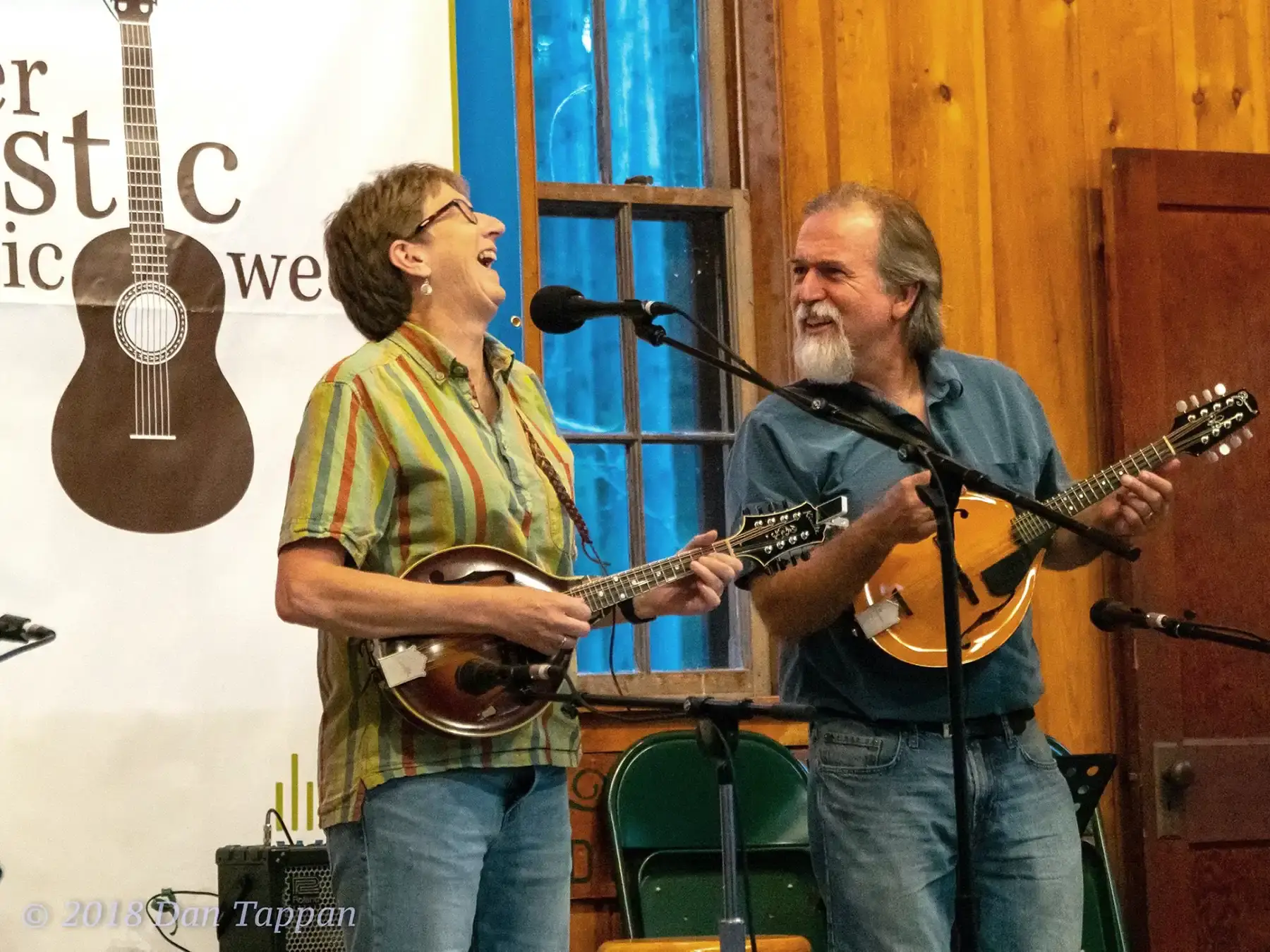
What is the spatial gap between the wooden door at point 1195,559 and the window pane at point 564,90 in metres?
1.39

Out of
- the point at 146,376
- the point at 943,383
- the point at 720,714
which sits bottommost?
the point at 720,714

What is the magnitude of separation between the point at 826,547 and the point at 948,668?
516 mm

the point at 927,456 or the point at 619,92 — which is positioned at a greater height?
the point at 619,92

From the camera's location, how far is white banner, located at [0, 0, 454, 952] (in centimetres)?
304

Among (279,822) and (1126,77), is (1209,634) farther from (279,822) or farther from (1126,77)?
(1126,77)

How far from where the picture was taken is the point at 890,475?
2.51 m

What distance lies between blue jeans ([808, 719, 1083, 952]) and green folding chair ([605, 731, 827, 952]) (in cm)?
123

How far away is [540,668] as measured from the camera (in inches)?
77.6

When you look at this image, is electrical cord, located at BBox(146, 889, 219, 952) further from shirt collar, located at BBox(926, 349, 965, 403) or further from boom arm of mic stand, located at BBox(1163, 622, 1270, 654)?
boom arm of mic stand, located at BBox(1163, 622, 1270, 654)

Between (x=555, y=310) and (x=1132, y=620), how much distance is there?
134 cm

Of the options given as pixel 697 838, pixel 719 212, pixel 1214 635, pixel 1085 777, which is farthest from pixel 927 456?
pixel 719 212

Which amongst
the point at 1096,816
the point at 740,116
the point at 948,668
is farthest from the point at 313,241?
the point at 1096,816

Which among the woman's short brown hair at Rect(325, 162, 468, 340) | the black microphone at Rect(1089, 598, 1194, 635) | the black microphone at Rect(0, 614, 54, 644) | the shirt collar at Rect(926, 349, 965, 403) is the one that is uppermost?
the woman's short brown hair at Rect(325, 162, 468, 340)

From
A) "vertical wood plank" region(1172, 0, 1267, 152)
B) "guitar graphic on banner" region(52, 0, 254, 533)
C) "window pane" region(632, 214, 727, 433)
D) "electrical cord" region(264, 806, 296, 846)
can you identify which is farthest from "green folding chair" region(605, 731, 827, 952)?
"vertical wood plank" region(1172, 0, 1267, 152)
